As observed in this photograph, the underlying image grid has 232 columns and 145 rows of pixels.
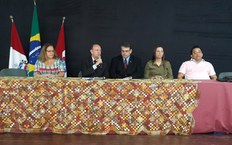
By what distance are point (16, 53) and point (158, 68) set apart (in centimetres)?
208

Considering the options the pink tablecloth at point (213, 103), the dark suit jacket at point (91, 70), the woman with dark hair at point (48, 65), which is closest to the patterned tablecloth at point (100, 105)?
the pink tablecloth at point (213, 103)

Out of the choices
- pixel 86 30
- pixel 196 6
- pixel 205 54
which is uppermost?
pixel 196 6

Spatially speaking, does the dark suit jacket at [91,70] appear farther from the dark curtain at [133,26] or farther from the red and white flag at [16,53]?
the red and white flag at [16,53]

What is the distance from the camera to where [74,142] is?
3.11 metres

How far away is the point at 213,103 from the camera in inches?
131

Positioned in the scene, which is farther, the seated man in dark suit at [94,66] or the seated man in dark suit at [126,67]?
the seated man in dark suit at [126,67]

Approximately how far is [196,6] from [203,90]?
212 centimetres

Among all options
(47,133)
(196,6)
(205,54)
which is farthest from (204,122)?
(196,6)

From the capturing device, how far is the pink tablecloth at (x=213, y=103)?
3322mm

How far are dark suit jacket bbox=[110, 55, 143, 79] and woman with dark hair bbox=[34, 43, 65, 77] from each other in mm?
796

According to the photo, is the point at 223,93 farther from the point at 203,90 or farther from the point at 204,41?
the point at 204,41

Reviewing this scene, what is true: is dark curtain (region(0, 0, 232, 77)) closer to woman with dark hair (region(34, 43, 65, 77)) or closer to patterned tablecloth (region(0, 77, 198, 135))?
woman with dark hair (region(34, 43, 65, 77))

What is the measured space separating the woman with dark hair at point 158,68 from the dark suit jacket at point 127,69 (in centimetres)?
14

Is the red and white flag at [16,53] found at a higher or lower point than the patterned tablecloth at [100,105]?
higher
